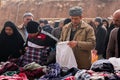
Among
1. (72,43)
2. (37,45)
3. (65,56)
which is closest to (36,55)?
(37,45)

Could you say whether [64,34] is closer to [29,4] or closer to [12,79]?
[12,79]

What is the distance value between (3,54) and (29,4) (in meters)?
27.6

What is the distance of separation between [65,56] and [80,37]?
0.36 metres

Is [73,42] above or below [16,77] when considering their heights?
above

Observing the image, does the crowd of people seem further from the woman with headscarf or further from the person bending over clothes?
the woman with headscarf

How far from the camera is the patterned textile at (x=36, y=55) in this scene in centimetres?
572

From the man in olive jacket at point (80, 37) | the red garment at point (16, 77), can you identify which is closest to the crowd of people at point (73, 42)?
the man in olive jacket at point (80, 37)

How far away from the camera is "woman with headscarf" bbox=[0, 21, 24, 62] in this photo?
6.44 m

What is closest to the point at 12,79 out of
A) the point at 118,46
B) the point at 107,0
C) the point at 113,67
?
the point at 113,67

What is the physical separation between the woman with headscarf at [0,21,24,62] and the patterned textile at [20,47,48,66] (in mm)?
621

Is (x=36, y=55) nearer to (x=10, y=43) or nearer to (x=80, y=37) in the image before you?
(x=80, y=37)

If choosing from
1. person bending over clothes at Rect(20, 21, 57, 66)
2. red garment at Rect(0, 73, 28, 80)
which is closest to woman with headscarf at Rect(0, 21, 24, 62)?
person bending over clothes at Rect(20, 21, 57, 66)

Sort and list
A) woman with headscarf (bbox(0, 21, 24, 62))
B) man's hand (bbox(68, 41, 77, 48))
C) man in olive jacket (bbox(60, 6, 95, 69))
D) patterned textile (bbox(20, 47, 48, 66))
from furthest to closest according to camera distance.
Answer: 1. woman with headscarf (bbox(0, 21, 24, 62))
2. patterned textile (bbox(20, 47, 48, 66))
3. man in olive jacket (bbox(60, 6, 95, 69))
4. man's hand (bbox(68, 41, 77, 48))

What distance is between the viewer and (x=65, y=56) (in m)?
5.64
